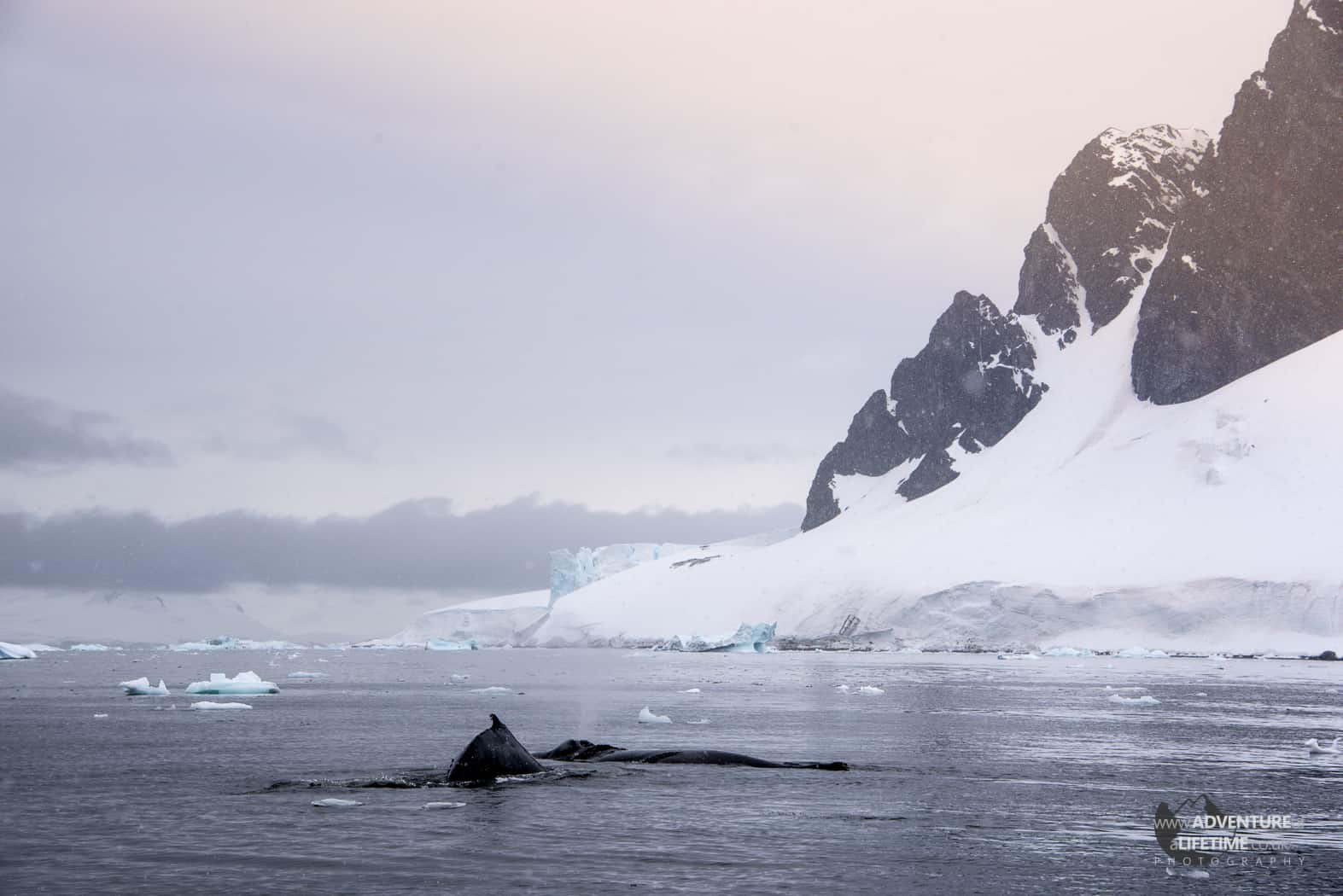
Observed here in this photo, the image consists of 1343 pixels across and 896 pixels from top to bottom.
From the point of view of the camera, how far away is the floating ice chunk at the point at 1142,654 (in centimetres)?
11883

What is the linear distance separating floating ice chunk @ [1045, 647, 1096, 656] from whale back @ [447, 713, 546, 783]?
10231 centimetres

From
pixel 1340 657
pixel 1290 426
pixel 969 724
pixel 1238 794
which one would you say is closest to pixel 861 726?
pixel 969 724

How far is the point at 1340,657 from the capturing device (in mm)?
109312

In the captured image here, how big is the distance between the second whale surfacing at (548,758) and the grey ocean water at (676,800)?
123 cm

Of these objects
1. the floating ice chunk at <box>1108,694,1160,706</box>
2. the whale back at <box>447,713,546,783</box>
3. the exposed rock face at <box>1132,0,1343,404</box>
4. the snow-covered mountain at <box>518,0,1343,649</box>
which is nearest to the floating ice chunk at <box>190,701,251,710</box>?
the whale back at <box>447,713,546,783</box>

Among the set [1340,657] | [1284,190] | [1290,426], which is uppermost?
[1284,190]

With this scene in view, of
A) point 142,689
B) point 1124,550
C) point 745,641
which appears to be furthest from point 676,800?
point 1124,550

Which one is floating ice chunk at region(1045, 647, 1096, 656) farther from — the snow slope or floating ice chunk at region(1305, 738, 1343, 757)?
floating ice chunk at region(1305, 738, 1343, 757)

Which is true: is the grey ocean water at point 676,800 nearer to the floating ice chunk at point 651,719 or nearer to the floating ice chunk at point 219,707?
the floating ice chunk at point 219,707

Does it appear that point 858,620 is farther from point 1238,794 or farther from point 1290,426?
point 1238,794

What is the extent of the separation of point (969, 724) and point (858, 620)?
4576 inches

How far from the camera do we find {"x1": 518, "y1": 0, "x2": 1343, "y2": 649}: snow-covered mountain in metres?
128

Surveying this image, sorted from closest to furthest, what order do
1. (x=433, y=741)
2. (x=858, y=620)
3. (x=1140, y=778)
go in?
(x=1140, y=778) → (x=433, y=741) → (x=858, y=620)

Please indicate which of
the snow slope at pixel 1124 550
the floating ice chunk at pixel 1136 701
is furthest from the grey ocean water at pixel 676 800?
the snow slope at pixel 1124 550
